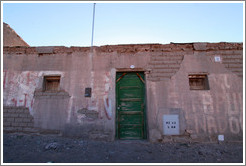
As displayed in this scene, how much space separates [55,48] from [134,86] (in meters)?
3.36

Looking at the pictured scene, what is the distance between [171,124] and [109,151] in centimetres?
225

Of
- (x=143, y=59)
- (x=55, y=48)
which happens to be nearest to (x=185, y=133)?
(x=143, y=59)

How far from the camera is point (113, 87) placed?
530cm

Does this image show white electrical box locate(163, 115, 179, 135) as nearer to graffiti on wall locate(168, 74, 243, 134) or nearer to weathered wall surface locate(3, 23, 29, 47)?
graffiti on wall locate(168, 74, 243, 134)

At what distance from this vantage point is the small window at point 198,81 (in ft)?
17.7

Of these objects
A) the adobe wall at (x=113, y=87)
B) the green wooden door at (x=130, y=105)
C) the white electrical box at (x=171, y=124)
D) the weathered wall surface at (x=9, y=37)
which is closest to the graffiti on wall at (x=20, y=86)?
the adobe wall at (x=113, y=87)

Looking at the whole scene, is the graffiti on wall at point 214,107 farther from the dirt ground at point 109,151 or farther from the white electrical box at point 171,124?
the dirt ground at point 109,151

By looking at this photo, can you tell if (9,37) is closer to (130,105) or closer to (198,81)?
(130,105)

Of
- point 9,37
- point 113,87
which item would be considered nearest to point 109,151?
point 113,87

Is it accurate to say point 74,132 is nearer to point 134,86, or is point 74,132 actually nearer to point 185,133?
point 134,86

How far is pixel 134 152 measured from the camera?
3.86 m

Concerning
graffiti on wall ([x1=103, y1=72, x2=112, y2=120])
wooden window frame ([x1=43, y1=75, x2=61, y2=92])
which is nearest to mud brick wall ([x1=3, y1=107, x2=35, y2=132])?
wooden window frame ([x1=43, y1=75, x2=61, y2=92])

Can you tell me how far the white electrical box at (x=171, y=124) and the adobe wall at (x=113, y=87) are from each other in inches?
5.1

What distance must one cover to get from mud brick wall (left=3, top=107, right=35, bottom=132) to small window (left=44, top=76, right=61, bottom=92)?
1047 millimetres
